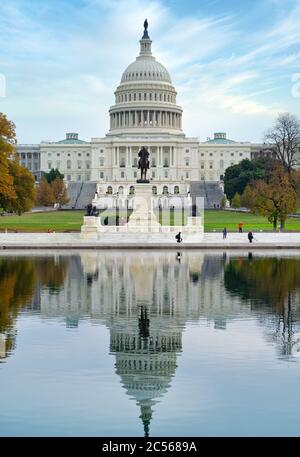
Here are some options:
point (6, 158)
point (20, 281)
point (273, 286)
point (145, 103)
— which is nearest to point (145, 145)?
point (145, 103)

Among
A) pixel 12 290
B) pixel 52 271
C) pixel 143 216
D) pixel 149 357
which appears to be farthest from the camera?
pixel 143 216

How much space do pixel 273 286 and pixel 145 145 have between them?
134 m

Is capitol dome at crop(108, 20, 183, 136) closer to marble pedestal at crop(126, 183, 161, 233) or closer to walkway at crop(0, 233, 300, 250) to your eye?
marble pedestal at crop(126, 183, 161, 233)

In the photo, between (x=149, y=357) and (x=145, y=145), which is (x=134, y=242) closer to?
(x=149, y=357)

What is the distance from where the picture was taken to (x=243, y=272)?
98.2 feet

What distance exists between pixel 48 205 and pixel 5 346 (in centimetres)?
9521

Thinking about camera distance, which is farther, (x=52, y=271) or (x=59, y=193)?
(x=59, y=193)

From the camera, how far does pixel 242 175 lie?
111375mm

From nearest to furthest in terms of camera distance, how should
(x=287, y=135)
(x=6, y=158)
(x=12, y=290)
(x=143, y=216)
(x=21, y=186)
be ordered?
1. (x=12, y=290)
2. (x=143, y=216)
3. (x=6, y=158)
4. (x=21, y=186)
5. (x=287, y=135)

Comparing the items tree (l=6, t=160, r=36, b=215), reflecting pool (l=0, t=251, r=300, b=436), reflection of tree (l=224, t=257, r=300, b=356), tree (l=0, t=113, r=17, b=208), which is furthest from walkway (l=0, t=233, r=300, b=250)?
reflecting pool (l=0, t=251, r=300, b=436)

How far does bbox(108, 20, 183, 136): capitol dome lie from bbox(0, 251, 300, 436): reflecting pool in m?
137

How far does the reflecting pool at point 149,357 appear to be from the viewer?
11.0 m

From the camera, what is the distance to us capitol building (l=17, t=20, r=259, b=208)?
6299 inches

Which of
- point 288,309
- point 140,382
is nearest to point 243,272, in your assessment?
point 288,309
